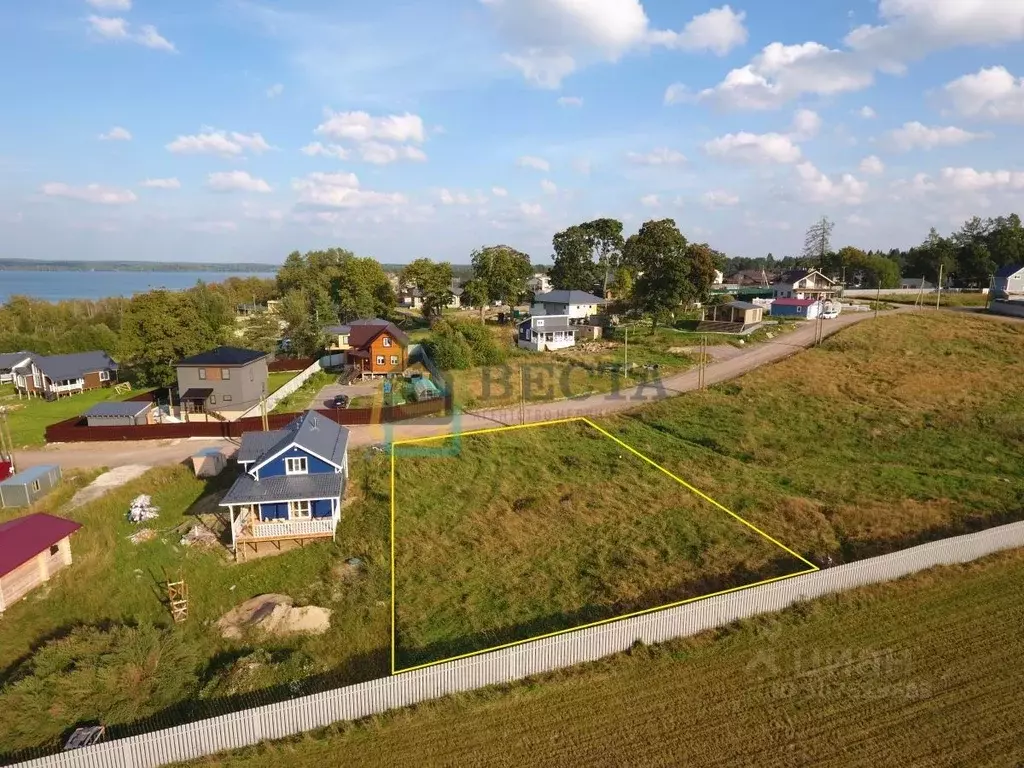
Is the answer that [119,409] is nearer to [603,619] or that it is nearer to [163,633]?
[163,633]

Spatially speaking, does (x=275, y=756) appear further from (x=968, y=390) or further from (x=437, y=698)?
(x=968, y=390)

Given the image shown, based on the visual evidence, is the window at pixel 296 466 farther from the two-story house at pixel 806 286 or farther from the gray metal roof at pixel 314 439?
the two-story house at pixel 806 286

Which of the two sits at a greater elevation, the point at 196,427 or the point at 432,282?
the point at 432,282

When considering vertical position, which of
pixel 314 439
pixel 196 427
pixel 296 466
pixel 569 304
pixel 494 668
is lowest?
pixel 494 668

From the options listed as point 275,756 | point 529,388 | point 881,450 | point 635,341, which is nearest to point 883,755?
point 275,756

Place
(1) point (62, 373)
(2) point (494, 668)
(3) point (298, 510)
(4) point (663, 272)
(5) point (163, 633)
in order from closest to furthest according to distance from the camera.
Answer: (2) point (494, 668)
(5) point (163, 633)
(3) point (298, 510)
(1) point (62, 373)
(4) point (663, 272)

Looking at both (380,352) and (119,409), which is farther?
(380,352)

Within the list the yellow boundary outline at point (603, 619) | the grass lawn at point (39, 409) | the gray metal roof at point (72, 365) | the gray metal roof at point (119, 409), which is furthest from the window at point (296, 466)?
the gray metal roof at point (72, 365)

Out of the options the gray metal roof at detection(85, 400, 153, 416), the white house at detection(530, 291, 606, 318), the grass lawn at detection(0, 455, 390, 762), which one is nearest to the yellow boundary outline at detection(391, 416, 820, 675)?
the grass lawn at detection(0, 455, 390, 762)

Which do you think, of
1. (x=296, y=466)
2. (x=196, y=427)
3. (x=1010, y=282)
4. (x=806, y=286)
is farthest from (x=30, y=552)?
(x=1010, y=282)
